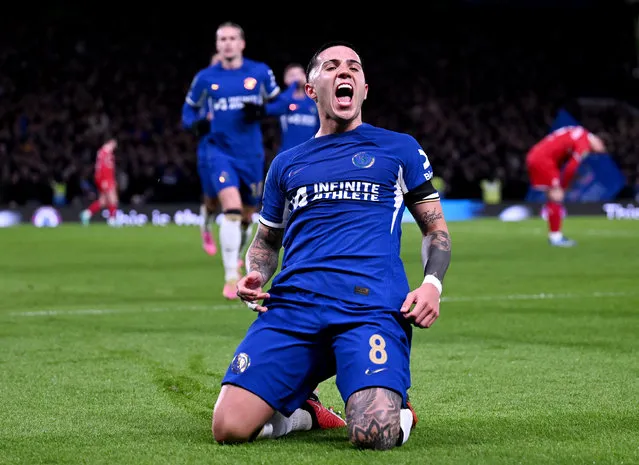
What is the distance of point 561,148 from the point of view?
18391mm

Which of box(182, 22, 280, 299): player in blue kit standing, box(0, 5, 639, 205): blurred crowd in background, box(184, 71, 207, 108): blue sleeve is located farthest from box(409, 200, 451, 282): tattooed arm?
box(0, 5, 639, 205): blurred crowd in background

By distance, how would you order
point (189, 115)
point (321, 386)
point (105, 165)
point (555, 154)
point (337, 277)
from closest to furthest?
point (337, 277) < point (321, 386) < point (189, 115) < point (555, 154) < point (105, 165)

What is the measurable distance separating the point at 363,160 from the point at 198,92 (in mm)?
6328

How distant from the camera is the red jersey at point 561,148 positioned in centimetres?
1827

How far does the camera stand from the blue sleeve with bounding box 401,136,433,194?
15.2 feet

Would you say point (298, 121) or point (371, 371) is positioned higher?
point (371, 371)

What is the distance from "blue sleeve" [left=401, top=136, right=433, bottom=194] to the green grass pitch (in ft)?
3.25

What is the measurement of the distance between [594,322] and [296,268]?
13.8 ft

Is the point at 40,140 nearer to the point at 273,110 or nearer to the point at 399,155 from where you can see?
the point at 273,110

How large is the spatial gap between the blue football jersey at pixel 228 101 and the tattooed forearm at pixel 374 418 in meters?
6.67

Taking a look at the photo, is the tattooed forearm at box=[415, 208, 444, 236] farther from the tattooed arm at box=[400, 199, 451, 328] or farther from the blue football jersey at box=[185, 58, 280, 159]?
the blue football jersey at box=[185, 58, 280, 159]

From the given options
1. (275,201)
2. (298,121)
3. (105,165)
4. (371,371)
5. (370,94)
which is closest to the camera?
(371,371)

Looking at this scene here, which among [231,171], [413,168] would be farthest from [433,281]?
[231,171]

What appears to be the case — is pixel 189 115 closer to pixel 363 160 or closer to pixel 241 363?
pixel 363 160
